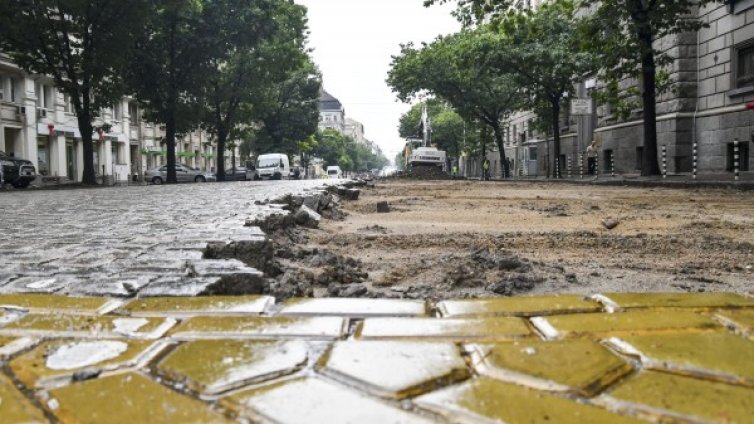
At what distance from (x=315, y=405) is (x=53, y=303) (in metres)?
1.60

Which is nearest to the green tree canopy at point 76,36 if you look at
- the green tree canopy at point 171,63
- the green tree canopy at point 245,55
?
the green tree canopy at point 171,63

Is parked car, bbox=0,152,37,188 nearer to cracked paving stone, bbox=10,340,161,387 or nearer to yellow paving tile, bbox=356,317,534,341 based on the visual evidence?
cracked paving stone, bbox=10,340,161,387

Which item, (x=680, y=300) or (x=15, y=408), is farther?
(x=680, y=300)

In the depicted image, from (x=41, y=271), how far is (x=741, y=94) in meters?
19.7

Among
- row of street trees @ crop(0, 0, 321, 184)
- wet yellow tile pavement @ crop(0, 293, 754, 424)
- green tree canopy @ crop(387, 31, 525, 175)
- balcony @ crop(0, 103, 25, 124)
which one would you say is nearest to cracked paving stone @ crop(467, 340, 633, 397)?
wet yellow tile pavement @ crop(0, 293, 754, 424)

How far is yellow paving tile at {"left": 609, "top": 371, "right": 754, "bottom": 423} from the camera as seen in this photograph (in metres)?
1.37

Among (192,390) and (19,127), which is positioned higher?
(19,127)

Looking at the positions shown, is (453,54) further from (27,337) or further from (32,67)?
(27,337)

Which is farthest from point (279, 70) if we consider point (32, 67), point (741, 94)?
point (741, 94)

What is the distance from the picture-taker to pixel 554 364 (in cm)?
167

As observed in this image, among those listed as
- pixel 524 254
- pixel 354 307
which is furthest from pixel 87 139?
pixel 354 307

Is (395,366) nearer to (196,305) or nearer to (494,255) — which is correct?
(196,305)

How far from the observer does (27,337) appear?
6.65 ft

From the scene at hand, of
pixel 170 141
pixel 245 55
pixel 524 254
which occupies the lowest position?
pixel 524 254
